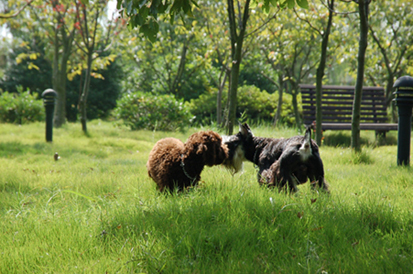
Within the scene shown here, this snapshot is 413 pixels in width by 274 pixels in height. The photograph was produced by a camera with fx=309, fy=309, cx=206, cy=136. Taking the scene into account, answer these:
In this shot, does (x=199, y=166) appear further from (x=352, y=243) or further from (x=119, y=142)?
(x=119, y=142)

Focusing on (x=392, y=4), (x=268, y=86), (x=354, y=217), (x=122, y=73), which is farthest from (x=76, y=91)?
(x=354, y=217)

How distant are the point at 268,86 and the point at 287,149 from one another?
50.4ft

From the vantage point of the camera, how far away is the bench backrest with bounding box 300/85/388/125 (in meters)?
9.62

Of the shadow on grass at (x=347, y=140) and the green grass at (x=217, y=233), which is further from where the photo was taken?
the shadow on grass at (x=347, y=140)

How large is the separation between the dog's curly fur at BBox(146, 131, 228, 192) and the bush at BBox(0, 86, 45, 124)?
1027 centimetres

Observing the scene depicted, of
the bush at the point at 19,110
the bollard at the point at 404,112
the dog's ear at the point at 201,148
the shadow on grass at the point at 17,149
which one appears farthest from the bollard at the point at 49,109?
the bollard at the point at 404,112

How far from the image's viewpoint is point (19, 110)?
38.2 feet

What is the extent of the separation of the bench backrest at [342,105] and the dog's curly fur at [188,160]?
275 inches

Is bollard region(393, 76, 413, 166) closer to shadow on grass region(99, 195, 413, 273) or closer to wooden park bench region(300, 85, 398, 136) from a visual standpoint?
shadow on grass region(99, 195, 413, 273)

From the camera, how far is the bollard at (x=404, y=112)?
15.3 ft

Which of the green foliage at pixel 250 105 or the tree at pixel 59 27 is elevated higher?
the tree at pixel 59 27

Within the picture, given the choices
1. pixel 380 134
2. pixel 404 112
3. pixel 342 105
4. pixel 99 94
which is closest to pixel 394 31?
pixel 342 105

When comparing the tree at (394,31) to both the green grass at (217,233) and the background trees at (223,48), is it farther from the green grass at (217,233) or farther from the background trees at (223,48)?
the green grass at (217,233)

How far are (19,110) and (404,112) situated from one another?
12.2 meters
